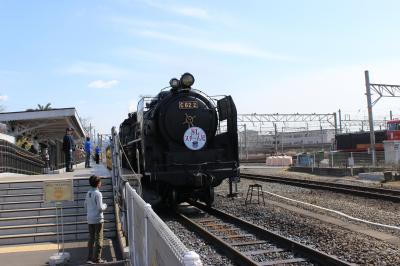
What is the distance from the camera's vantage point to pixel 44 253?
9602 mm

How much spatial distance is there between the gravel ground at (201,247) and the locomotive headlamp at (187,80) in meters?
4.05

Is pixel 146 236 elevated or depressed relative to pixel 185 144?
depressed

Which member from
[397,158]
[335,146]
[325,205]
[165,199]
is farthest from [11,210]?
[335,146]

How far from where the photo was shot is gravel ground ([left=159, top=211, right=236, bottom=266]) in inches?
336

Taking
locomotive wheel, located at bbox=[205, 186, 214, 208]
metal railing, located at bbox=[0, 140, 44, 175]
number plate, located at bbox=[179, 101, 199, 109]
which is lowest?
locomotive wheel, located at bbox=[205, 186, 214, 208]

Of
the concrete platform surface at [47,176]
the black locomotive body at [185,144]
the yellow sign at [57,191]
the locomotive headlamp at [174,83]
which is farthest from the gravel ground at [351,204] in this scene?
the yellow sign at [57,191]

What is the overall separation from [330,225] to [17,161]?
14.4 m

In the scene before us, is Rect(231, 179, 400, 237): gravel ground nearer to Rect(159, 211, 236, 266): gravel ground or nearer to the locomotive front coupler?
the locomotive front coupler

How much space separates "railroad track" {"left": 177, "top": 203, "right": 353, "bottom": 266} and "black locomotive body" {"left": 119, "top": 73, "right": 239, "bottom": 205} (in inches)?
48.0

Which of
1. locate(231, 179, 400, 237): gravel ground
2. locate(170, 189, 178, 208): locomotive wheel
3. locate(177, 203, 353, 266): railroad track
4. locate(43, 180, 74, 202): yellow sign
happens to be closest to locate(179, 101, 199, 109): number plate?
A: locate(170, 189, 178, 208): locomotive wheel

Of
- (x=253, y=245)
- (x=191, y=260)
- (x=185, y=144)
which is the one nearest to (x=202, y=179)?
(x=185, y=144)

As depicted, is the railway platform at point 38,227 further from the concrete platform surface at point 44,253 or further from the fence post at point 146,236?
the fence post at point 146,236

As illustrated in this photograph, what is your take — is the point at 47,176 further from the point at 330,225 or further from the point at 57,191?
the point at 330,225

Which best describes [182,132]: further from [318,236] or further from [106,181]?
[318,236]
